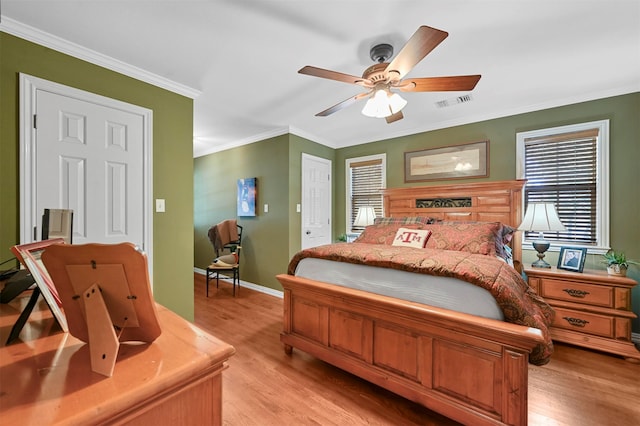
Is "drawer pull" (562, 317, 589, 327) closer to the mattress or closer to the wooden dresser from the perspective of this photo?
the mattress

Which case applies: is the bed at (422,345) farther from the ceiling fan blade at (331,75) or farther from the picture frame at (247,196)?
the picture frame at (247,196)

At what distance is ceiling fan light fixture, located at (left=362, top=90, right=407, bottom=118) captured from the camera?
6.25 ft

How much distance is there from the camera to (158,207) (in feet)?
8.13

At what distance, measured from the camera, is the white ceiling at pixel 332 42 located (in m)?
1.61

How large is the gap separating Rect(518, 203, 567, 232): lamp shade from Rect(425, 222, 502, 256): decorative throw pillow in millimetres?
351

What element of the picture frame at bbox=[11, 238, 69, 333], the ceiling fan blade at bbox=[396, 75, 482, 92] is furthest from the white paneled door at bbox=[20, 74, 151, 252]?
the ceiling fan blade at bbox=[396, 75, 482, 92]

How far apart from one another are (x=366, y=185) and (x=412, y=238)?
187cm

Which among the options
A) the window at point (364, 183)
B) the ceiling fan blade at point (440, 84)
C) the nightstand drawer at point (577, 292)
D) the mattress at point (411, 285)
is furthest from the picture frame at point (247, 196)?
the nightstand drawer at point (577, 292)

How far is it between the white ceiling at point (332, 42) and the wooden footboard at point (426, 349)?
5.97 ft

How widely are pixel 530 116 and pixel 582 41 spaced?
1.20 m

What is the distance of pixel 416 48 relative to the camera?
146 cm

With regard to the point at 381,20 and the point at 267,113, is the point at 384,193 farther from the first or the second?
the point at 381,20

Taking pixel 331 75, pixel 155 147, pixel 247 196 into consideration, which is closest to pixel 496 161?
pixel 331 75

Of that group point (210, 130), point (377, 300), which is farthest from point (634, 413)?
point (210, 130)
